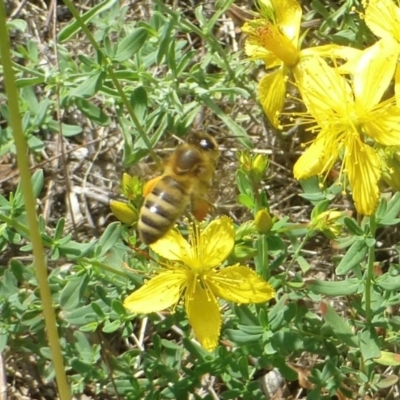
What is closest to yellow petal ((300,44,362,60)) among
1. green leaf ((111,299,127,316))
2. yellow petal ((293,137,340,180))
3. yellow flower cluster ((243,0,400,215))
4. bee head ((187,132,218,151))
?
yellow flower cluster ((243,0,400,215))

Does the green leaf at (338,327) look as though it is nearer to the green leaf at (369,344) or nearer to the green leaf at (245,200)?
the green leaf at (369,344)

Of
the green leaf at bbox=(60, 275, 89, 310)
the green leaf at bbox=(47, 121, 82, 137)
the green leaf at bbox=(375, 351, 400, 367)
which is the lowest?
the green leaf at bbox=(375, 351, 400, 367)

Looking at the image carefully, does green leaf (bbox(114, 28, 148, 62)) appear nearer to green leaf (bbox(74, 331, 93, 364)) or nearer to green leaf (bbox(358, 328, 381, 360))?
green leaf (bbox(74, 331, 93, 364))

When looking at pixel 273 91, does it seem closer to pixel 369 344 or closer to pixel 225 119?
pixel 225 119

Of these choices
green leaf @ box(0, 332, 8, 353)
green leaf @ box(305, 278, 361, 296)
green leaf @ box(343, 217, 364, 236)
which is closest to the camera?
green leaf @ box(343, 217, 364, 236)

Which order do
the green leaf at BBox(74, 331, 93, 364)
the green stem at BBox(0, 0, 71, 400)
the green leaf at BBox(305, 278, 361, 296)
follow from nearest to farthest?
the green stem at BBox(0, 0, 71, 400)
the green leaf at BBox(305, 278, 361, 296)
the green leaf at BBox(74, 331, 93, 364)

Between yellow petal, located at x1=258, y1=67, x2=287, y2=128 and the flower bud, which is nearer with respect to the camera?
the flower bud
